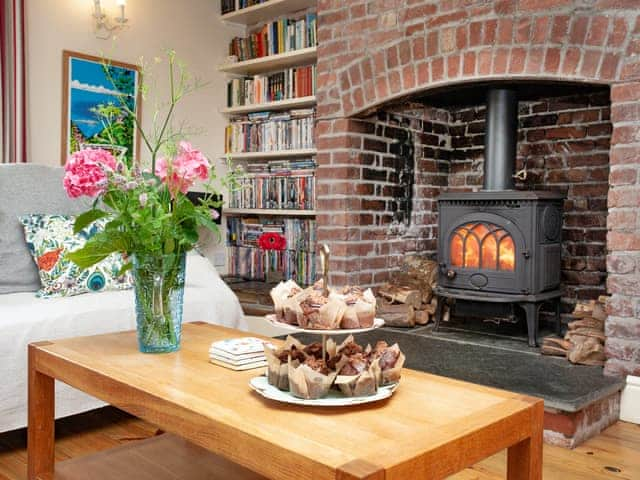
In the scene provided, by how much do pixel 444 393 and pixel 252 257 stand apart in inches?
140

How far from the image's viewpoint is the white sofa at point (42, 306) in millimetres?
2178

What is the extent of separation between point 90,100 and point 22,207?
1.58 meters

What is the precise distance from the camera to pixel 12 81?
12.5 feet

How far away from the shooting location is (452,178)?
13.3ft

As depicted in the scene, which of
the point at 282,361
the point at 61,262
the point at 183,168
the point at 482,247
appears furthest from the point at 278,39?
the point at 282,361

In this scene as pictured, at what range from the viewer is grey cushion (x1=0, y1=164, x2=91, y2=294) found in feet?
8.88

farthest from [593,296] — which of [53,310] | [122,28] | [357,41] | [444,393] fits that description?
[122,28]

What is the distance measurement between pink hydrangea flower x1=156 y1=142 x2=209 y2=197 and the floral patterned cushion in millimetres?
1102

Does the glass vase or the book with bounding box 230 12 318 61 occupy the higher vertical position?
the book with bounding box 230 12 318 61

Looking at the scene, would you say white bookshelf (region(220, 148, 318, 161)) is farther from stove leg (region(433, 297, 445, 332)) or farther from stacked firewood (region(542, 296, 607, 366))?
stacked firewood (region(542, 296, 607, 366))

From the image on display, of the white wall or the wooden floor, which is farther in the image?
the white wall

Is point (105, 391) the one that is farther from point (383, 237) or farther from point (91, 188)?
point (383, 237)

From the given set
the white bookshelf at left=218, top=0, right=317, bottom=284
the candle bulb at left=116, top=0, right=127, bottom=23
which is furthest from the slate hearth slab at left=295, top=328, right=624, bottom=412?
the candle bulb at left=116, top=0, right=127, bottom=23

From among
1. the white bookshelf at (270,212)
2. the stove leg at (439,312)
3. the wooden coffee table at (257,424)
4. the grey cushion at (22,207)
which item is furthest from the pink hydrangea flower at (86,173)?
the white bookshelf at (270,212)
